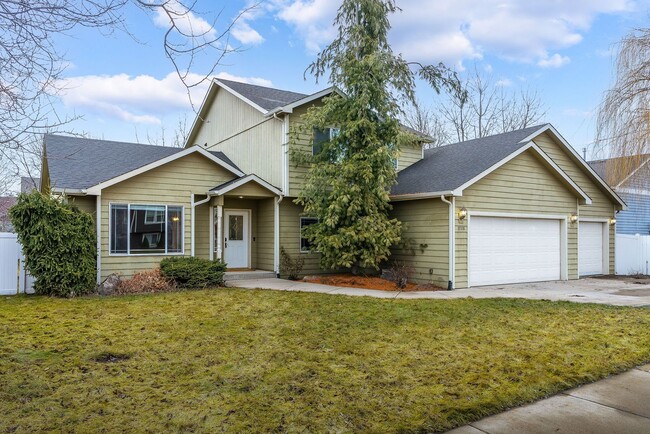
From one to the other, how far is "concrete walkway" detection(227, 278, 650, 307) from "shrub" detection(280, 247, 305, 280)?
441 mm

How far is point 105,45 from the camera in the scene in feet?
13.6

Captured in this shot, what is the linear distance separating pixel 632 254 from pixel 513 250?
6862 millimetres

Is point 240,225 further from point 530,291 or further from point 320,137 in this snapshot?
point 530,291

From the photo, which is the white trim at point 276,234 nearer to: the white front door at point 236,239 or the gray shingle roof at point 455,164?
the white front door at point 236,239

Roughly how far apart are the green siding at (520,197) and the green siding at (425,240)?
36 centimetres

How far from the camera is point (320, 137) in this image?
1441 cm

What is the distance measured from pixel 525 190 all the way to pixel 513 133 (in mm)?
2608

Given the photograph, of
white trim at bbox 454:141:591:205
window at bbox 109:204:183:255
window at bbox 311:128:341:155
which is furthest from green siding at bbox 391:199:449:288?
window at bbox 109:204:183:255

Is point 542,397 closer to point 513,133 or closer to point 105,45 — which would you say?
point 105,45

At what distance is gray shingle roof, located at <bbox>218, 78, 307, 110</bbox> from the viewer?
49.4ft

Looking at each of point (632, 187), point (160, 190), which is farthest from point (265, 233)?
point (632, 187)

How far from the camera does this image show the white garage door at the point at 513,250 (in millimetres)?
12820

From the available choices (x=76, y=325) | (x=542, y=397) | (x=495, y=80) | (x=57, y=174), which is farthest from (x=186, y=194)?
(x=495, y=80)

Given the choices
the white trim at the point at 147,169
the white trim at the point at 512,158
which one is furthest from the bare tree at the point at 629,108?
the white trim at the point at 147,169
